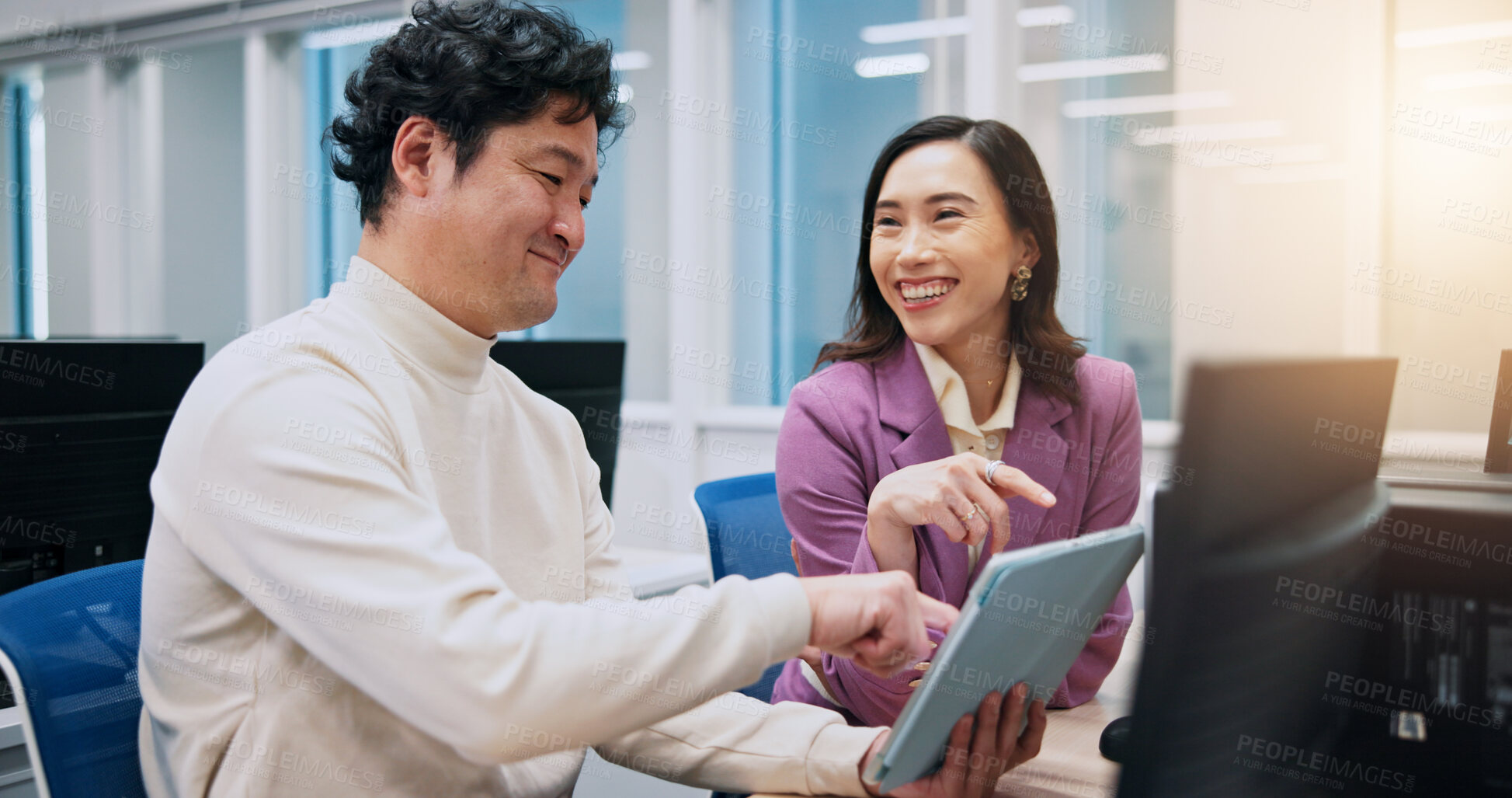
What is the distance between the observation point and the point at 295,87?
17.2ft

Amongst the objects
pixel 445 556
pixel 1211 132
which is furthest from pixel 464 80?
pixel 1211 132

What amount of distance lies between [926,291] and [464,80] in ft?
2.31

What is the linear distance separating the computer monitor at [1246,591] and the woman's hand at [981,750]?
29 centimetres

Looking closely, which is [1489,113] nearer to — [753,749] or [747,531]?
[747,531]

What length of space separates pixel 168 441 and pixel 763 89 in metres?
3.71

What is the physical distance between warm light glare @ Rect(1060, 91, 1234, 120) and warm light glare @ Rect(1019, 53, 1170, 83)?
0.29 feet

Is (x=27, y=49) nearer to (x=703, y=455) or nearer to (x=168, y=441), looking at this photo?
(x=703, y=455)

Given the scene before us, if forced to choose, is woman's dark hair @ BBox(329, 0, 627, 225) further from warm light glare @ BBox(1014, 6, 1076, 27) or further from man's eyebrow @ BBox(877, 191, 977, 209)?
warm light glare @ BBox(1014, 6, 1076, 27)

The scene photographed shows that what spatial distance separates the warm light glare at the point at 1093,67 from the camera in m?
3.41

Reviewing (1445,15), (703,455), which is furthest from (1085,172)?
(703,455)

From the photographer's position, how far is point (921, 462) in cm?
138

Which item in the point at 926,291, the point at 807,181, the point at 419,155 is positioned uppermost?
the point at 807,181

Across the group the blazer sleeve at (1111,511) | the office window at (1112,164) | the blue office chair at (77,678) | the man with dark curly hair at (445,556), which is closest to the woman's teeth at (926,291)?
the blazer sleeve at (1111,511)

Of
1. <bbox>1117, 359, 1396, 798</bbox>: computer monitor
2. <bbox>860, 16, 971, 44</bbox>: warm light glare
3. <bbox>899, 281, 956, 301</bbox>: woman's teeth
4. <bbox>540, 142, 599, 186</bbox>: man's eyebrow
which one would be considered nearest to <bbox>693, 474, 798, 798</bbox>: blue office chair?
<bbox>899, 281, 956, 301</bbox>: woman's teeth
